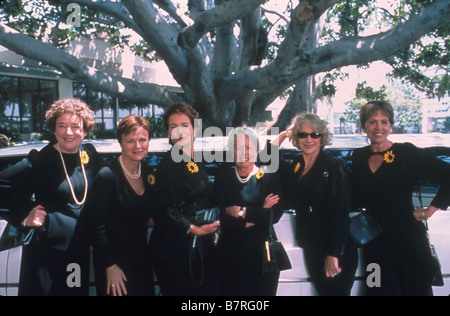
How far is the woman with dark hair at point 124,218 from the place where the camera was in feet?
7.16

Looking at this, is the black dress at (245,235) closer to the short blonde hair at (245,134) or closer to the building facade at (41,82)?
the short blonde hair at (245,134)

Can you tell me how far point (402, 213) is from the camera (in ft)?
7.71

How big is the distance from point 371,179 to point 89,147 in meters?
1.80

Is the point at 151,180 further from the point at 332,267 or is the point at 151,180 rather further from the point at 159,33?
the point at 159,33

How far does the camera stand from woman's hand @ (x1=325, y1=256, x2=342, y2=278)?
2.27 m

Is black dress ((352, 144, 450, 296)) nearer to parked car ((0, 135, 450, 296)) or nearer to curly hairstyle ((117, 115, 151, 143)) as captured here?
parked car ((0, 135, 450, 296))

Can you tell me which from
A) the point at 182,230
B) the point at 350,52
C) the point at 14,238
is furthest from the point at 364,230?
the point at 350,52

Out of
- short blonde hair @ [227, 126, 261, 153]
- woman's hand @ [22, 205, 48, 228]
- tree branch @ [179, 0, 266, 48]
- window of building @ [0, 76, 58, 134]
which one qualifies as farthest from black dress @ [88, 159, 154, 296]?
window of building @ [0, 76, 58, 134]

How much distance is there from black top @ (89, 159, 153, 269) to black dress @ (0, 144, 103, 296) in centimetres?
13

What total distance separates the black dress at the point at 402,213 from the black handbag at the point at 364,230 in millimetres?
47

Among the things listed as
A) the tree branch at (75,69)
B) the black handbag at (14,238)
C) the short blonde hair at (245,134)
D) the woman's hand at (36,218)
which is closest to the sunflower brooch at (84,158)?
the woman's hand at (36,218)

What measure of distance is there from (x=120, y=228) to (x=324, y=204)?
4.02ft
